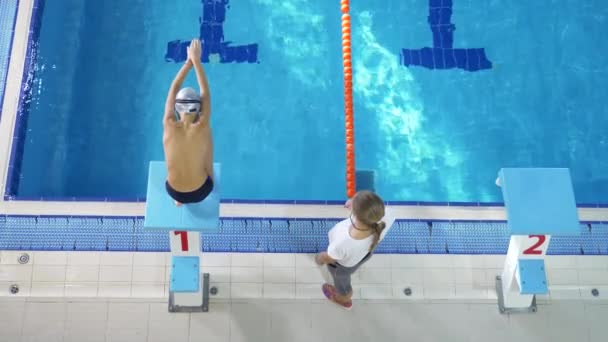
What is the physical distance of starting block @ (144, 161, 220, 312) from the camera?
330 cm

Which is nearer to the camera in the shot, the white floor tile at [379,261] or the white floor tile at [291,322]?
the white floor tile at [291,322]

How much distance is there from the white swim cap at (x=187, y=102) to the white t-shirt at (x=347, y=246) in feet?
3.88

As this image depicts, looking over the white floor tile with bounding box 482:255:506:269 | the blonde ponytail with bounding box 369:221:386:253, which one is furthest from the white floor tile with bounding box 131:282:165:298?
the white floor tile with bounding box 482:255:506:269

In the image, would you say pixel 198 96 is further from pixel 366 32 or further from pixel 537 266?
pixel 366 32

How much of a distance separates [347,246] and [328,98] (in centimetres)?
254

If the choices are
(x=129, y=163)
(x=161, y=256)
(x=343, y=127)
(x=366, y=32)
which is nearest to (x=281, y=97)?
(x=343, y=127)

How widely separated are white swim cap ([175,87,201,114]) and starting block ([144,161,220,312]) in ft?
1.53

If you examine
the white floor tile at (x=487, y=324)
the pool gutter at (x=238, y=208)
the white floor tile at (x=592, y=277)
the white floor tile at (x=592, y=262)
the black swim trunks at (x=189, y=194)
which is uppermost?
the pool gutter at (x=238, y=208)

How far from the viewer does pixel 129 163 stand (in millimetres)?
5406

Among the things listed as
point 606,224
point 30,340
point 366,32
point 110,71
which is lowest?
point 30,340

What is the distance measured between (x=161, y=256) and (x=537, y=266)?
281cm

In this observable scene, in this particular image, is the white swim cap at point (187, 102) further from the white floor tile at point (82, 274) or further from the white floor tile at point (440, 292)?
the white floor tile at point (440, 292)

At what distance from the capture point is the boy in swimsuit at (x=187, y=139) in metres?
3.26

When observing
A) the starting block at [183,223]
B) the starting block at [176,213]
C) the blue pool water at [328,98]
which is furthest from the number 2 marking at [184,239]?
the blue pool water at [328,98]
